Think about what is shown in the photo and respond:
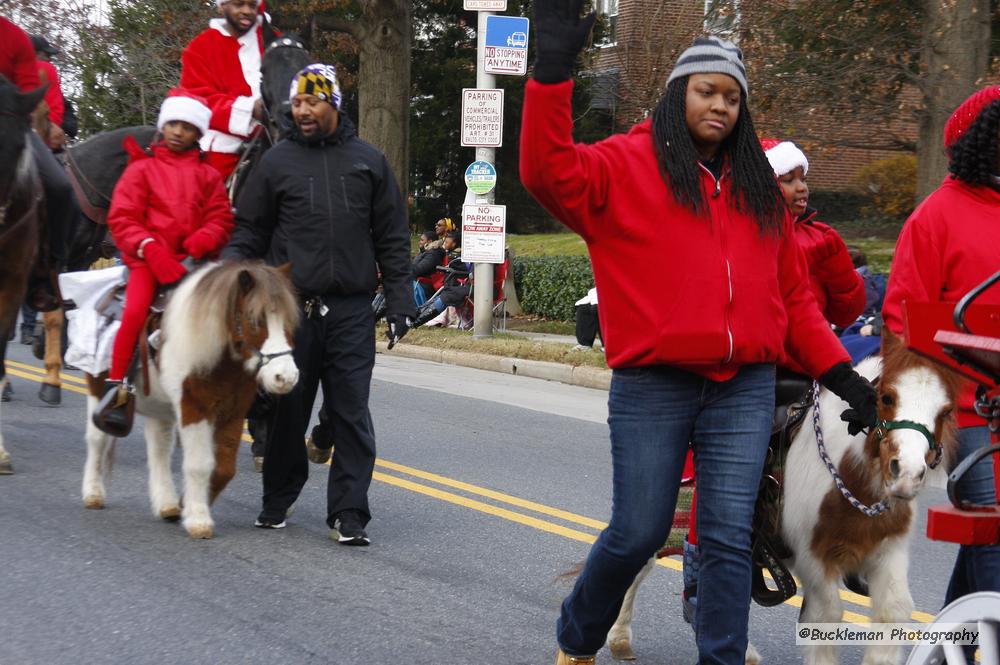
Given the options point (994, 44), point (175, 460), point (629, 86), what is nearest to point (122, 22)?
point (629, 86)

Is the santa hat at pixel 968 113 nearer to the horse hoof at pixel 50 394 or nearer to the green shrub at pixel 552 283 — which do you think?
the horse hoof at pixel 50 394

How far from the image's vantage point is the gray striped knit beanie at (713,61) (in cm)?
386

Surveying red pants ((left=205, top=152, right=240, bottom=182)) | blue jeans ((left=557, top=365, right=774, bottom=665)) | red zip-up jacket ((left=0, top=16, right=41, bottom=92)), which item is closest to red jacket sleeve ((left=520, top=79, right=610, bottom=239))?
blue jeans ((left=557, top=365, right=774, bottom=665))

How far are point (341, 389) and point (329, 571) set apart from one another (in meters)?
0.96

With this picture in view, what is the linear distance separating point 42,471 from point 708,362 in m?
5.47

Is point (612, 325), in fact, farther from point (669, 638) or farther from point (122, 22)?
point (122, 22)

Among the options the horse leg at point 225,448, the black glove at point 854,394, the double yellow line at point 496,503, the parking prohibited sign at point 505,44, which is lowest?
the double yellow line at point 496,503

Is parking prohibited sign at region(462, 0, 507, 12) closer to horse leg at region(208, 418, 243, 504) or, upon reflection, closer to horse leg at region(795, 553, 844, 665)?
horse leg at region(208, 418, 243, 504)

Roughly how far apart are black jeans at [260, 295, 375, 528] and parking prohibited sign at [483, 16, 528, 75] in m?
10.4

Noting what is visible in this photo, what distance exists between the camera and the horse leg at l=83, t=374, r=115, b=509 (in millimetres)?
7066

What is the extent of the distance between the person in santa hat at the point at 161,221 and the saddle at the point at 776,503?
3.41 m

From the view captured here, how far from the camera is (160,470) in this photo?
22.4ft

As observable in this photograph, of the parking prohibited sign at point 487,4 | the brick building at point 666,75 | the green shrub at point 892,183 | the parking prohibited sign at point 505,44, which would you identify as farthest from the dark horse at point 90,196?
the green shrub at point 892,183

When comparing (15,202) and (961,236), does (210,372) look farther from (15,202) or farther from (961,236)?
(961,236)
